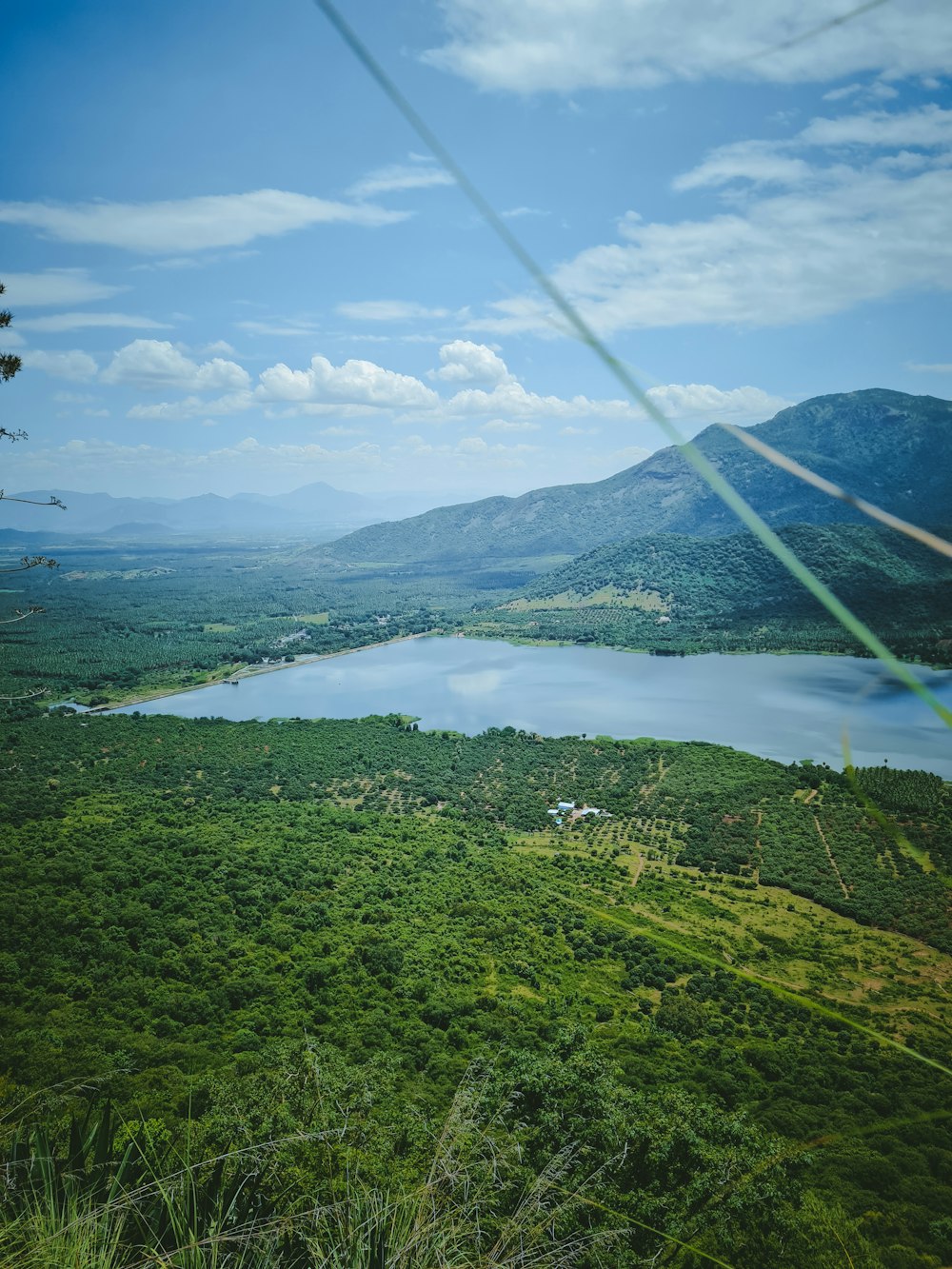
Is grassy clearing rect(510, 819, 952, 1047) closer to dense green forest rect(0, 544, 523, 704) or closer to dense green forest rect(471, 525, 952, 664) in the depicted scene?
dense green forest rect(0, 544, 523, 704)

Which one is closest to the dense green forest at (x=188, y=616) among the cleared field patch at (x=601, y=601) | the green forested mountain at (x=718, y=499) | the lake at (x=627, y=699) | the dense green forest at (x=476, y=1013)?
the lake at (x=627, y=699)

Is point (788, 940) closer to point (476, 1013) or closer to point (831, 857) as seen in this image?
point (831, 857)

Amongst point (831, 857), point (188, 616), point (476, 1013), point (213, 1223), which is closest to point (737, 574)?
point (188, 616)

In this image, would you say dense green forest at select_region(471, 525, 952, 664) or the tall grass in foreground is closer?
the tall grass in foreground

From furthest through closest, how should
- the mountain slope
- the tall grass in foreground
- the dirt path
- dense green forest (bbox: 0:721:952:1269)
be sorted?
the mountain slope
the dirt path
dense green forest (bbox: 0:721:952:1269)
the tall grass in foreground

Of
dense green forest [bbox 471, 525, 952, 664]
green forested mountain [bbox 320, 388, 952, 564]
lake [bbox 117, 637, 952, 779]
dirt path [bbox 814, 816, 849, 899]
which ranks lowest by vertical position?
dirt path [bbox 814, 816, 849, 899]

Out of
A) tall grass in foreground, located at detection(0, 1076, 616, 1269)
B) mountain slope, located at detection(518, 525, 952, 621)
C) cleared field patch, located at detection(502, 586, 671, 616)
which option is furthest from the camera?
cleared field patch, located at detection(502, 586, 671, 616)

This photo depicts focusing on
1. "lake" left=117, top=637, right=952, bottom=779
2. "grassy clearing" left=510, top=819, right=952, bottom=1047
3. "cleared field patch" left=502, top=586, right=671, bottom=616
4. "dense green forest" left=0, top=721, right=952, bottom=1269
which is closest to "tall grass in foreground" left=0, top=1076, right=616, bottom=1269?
"dense green forest" left=0, top=721, right=952, bottom=1269
